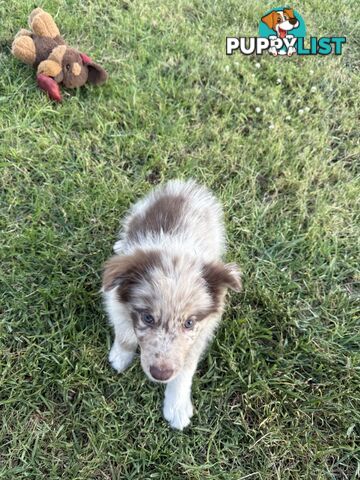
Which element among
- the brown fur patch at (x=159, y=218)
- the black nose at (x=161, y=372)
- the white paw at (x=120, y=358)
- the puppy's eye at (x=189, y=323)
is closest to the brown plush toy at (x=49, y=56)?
the brown fur patch at (x=159, y=218)

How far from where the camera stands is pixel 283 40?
5410 millimetres

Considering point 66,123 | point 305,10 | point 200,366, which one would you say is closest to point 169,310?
point 200,366

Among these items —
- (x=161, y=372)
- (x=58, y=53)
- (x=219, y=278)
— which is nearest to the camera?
(x=161, y=372)

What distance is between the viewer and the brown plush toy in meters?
4.30

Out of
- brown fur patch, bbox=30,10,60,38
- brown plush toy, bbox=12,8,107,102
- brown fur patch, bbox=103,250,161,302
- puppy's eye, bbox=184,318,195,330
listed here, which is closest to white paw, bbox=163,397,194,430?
puppy's eye, bbox=184,318,195,330

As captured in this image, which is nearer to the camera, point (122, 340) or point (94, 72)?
A: point (122, 340)

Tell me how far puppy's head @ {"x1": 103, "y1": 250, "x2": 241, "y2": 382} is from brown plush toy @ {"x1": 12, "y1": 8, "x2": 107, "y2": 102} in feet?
7.51

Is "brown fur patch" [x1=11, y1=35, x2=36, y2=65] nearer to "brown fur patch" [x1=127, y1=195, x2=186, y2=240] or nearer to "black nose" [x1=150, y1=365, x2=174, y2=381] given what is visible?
"brown fur patch" [x1=127, y1=195, x2=186, y2=240]

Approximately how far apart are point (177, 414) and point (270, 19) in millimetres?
4495

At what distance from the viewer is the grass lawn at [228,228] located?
3043 millimetres

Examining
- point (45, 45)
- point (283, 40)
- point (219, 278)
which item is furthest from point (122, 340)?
point (283, 40)

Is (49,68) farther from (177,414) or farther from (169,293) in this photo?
(177,414)

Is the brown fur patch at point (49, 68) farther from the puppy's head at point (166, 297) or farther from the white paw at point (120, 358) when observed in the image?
the white paw at point (120, 358)

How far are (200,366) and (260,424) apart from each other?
529mm
